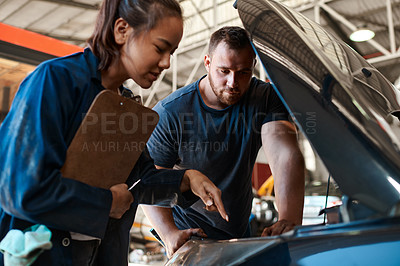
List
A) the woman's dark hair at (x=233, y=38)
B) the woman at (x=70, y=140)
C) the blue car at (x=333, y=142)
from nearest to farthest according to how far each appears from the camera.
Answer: the blue car at (x=333, y=142) → the woman at (x=70, y=140) → the woman's dark hair at (x=233, y=38)

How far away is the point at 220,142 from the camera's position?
5.18 ft

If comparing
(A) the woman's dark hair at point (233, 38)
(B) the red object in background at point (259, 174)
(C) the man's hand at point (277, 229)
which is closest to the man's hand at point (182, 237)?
(C) the man's hand at point (277, 229)

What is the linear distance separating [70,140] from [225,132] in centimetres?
86

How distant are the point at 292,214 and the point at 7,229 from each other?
0.90 metres

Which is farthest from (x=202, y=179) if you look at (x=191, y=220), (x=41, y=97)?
(x=191, y=220)

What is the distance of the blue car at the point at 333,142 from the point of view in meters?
0.61

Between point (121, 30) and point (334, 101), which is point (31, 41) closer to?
point (121, 30)

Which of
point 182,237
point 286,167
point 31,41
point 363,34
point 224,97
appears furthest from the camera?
point 363,34

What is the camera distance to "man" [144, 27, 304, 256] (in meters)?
1.48

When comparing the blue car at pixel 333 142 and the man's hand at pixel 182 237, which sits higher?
the blue car at pixel 333 142

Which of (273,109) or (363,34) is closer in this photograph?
(273,109)

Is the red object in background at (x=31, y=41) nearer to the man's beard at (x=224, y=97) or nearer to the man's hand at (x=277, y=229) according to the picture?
the man's beard at (x=224, y=97)

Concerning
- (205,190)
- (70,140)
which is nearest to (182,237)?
(205,190)

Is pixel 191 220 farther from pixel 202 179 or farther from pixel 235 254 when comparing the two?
pixel 235 254
